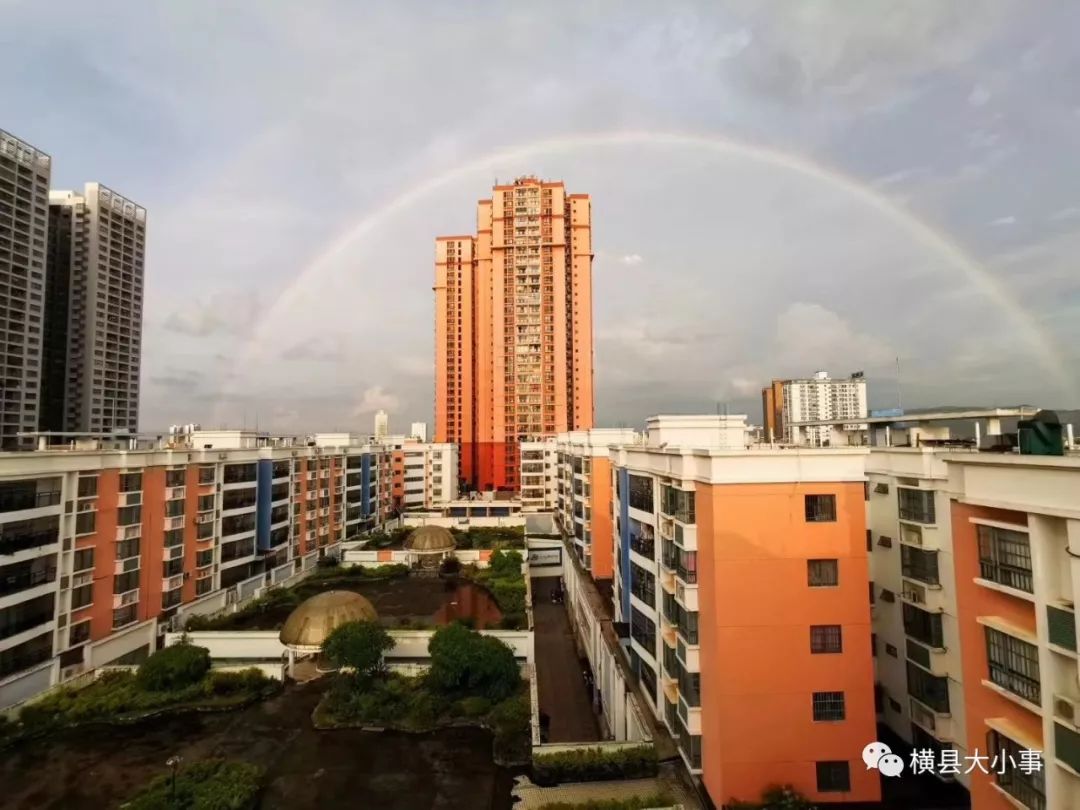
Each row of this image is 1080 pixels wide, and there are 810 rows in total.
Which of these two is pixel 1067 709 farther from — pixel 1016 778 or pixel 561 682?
pixel 561 682

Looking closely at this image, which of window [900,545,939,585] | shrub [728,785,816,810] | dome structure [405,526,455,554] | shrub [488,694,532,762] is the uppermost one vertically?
window [900,545,939,585]

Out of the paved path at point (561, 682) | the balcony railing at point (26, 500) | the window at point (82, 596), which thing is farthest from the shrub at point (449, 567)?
the balcony railing at point (26, 500)

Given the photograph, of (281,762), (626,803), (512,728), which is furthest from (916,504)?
(281,762)

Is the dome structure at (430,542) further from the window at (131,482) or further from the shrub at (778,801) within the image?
the shrub at (778,801)

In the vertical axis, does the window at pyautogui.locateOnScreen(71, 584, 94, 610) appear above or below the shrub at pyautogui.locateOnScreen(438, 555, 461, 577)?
above

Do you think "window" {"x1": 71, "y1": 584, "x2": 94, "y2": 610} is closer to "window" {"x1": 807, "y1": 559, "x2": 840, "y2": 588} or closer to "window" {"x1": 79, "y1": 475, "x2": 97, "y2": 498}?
"window" {"x1": 79, "y1": 475, "x2": 97, "y2": 498}

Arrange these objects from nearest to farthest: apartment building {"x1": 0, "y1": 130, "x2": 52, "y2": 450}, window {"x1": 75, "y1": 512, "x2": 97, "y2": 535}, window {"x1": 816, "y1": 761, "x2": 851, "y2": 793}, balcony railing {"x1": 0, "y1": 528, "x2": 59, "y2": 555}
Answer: window {"x1": 816, "y1": 761, "x2": 851, "y2": 793} → balcony railing {"x1": 0, "y1": 528, "x2": 59, "y2": 555} → window {"x1": 75, "y1": 512, "x2": 97, "y2": 535} → apartment building {"x1": 0, "y1": 130, "x2": 52, "y2": 450}

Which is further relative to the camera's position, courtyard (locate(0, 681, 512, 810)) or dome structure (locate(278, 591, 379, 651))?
dome structure (locate(278, 591, 379, 651))

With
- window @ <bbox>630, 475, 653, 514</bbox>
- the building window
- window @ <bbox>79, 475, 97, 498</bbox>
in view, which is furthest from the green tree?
the building window
